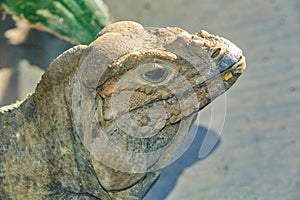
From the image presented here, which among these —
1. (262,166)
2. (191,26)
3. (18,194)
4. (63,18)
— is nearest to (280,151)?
(262,166)

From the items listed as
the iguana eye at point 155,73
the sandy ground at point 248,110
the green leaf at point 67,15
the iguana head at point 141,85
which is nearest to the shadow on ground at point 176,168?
the sandy ground at point 248,110

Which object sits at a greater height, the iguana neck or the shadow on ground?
the iguana neck

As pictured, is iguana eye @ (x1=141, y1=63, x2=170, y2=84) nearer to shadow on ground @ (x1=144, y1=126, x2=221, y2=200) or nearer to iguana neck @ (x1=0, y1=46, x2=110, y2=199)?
iguana neck @ (x1=0, y1=46, x2=110, y2=199)

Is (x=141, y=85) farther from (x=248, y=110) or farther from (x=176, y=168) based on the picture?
(x=248, y=110)

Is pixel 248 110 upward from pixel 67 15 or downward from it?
downward

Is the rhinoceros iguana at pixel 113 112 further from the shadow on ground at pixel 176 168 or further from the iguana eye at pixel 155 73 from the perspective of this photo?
the shadow on ground at pixel 176 168

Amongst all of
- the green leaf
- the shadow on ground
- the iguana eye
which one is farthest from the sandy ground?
the iguana eye

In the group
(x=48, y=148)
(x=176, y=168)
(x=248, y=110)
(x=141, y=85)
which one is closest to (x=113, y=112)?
(x=141, y=85)
